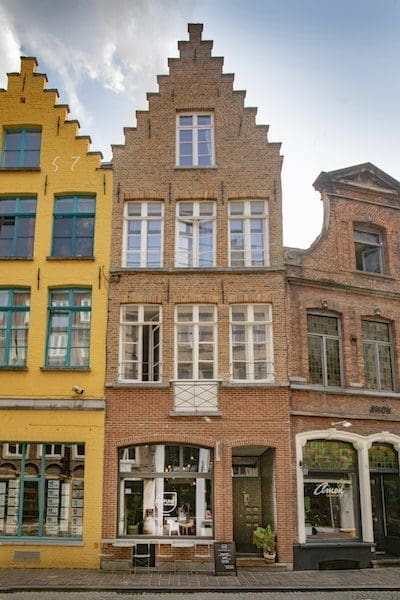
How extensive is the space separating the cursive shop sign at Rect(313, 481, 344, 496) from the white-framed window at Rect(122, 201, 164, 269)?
7616mm

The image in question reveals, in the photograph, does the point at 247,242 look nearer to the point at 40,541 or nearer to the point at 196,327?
the point at 196,327

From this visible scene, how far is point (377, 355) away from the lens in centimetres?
1861

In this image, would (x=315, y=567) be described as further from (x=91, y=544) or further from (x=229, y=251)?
(x=229, y=251)

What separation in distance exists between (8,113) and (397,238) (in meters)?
12.8

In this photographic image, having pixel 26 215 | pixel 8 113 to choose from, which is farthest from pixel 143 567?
pixel 8 113

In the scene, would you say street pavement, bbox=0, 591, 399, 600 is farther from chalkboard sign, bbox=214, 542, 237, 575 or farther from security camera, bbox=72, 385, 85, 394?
security camera, bbox=72, 385, 85, 394

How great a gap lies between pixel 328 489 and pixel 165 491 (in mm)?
4478

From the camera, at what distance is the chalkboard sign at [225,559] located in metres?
15.0

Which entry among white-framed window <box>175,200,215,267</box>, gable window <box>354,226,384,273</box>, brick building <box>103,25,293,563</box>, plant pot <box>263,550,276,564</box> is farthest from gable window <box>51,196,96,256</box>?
plant pot <box>263,550,276,564</box>

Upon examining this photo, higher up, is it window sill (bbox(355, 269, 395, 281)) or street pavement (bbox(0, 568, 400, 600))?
window sill (bbox(355, 269, 395, 281))

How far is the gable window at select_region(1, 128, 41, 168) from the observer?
18.9 metres

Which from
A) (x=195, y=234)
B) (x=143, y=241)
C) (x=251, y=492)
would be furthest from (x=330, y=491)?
(x=143, y=241)

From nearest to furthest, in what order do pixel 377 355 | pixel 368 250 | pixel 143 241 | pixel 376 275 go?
pixel 143 241
pixel 377 355
pixel 376 275
pixel 368 250

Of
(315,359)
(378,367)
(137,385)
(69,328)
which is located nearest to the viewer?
(137,385)
